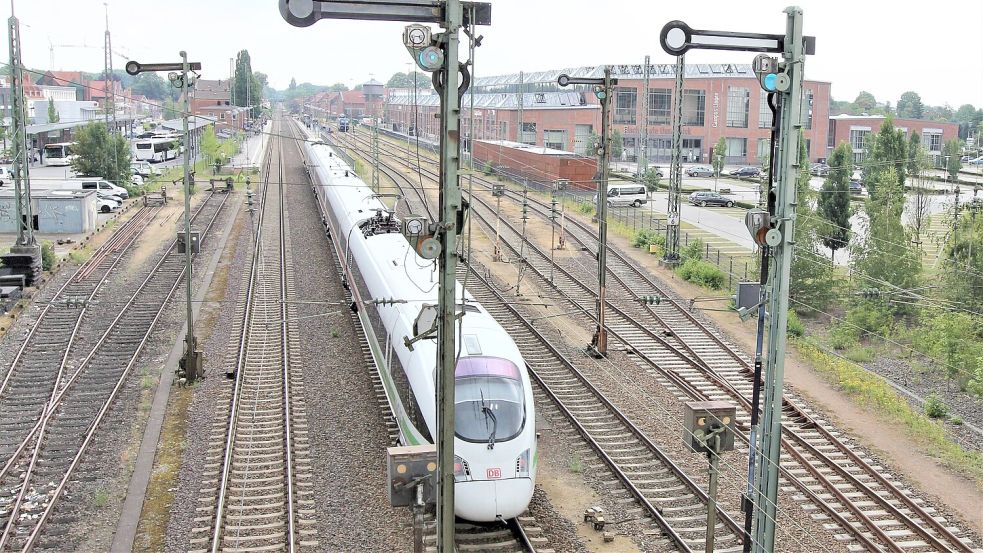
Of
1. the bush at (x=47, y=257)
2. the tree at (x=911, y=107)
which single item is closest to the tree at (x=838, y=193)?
the bush at (x=47, y=257)

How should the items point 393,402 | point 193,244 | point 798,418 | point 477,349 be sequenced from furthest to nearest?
point 193,244, point 798,418, point 393,402, point 477,349

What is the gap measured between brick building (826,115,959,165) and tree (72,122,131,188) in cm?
5787

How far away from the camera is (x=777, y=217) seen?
387 inches

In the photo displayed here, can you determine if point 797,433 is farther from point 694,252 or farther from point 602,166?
point 694,252

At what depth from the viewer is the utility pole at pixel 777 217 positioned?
9445mm

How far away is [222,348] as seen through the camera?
2205cm

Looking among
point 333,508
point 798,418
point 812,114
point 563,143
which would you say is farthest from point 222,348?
point 812,114

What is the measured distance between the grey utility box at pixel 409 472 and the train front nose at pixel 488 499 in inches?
111

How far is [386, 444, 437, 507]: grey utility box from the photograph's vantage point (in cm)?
892

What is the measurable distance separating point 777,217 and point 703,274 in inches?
853

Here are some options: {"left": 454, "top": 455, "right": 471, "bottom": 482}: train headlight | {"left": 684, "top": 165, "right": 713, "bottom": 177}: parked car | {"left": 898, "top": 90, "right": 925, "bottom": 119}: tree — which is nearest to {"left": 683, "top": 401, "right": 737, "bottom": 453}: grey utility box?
{"left": 454, "top": 455, "right": 471, "bottom": 482}: train headlight

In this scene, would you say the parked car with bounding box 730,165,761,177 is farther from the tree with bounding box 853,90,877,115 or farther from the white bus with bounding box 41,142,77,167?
the tree with bounding box 853,90,877,115

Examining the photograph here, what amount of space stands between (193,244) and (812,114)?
214ft

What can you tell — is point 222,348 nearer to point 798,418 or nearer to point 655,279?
point 798,418
